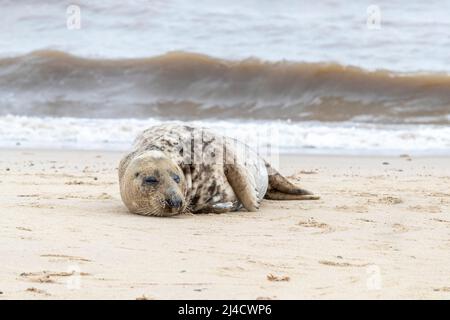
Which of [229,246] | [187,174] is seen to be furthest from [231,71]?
[229,246]

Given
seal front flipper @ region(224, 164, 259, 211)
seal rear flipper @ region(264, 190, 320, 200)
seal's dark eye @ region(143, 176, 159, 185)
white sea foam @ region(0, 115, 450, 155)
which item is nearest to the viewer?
seal's dark eye @ region(143, 176, 159, 185)

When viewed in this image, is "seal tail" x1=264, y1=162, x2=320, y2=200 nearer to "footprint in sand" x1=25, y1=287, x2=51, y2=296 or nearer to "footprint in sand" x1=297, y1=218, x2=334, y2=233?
"footprint in sand" x1=297, y1=218, x2=334, y2=233

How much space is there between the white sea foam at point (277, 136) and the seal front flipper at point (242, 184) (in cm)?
478

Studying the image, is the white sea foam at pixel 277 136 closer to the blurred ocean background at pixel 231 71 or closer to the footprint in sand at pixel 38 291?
the blurred ocean background at pixel 231 71

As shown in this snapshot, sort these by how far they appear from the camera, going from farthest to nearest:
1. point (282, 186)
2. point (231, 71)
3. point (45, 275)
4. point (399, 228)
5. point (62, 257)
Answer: point (231, 71), point (282, 186), point (399, 228), point (62, 257), point (45, 275)

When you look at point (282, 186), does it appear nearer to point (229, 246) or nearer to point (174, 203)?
point (174, 203)

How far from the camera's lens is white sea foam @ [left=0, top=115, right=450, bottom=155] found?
12.4 metres

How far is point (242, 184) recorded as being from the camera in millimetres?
7184

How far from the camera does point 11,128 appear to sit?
44.7ft

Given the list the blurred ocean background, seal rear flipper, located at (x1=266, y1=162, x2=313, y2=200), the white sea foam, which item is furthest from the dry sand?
the blurred ocean background

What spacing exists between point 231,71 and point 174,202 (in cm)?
1271

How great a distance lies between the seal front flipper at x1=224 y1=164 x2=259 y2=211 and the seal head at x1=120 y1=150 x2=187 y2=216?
49 centimetres

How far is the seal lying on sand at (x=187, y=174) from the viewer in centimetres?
667
